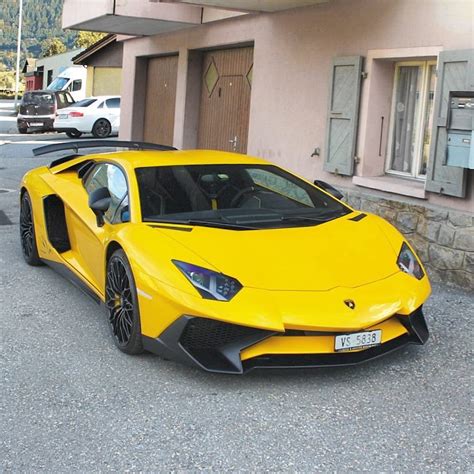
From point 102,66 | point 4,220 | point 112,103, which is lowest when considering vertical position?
point 4,220

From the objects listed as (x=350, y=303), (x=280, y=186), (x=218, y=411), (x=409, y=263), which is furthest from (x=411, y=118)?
(x=218, y=411)

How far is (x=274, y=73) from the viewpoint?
10.1 meters

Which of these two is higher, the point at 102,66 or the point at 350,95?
the point at 102,66

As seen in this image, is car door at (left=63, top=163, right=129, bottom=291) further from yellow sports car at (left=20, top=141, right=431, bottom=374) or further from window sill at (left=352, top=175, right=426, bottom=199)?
window sill at (left=352, top=175, right=426, bottom=199)

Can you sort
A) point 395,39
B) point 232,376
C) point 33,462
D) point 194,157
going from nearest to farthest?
point 33,462, point 232,376, point 194,157, point 395,39

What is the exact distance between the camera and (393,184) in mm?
7914

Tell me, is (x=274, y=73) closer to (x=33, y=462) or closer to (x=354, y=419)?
(x=354, y=419)

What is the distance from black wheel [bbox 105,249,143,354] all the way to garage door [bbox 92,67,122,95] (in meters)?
32.7

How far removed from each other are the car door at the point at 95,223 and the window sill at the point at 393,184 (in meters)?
3.27

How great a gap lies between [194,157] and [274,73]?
469 centimetres

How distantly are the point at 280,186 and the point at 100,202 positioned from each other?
4.46 feet

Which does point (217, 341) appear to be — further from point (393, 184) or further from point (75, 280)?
point (393, 184)

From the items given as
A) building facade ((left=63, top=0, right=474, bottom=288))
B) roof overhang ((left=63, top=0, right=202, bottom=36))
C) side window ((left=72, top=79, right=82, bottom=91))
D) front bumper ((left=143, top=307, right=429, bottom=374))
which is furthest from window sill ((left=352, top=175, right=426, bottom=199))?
side window ((left=72, top=79, right=82, bottom=91))

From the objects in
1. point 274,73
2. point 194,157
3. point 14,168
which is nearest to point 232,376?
point 194,157
